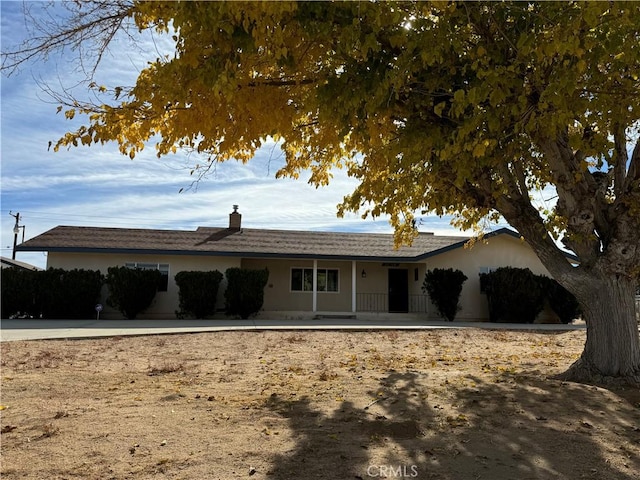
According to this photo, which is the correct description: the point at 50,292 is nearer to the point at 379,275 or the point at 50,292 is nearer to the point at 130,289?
the point at 130,289

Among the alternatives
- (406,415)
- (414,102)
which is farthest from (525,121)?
(406,415)

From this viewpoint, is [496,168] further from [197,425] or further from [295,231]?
[295,231]

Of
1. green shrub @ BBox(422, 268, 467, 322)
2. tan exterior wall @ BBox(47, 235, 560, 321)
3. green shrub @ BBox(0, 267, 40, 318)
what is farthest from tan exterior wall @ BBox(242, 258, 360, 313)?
green shrub @ BBox(0, 267, 40, 318)

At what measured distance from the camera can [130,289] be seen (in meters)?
19.2

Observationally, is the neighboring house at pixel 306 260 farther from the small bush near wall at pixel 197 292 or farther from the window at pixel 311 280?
the small bush near wall at pixel 197 292

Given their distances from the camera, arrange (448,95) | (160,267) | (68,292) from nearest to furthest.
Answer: (448,95)
(68,292)
(160,267)

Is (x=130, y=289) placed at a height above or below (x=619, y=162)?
below

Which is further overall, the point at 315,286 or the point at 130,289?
the point at 315,286

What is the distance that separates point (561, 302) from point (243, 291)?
1312 cm

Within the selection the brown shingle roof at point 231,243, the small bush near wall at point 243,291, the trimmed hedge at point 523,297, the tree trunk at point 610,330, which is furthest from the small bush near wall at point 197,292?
the tree trunk at point 610,330

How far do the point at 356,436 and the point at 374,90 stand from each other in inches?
135

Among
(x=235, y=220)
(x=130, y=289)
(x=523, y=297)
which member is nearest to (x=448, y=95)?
(x=130, y=289)

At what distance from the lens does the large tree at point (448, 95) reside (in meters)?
4.86

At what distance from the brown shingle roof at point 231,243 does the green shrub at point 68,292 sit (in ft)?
4.61
